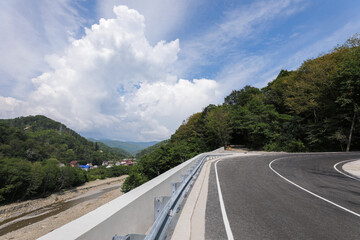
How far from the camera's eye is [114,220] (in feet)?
6.26

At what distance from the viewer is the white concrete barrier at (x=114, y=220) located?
4.66 feet

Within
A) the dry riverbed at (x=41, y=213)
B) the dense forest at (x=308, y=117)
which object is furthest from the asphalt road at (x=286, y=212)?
the dry riverbed at (x=41, y=213)

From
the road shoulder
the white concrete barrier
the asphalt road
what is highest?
the white concrete barrier

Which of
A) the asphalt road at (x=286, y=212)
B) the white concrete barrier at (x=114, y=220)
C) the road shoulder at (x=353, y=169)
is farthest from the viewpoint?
the road shoulder at (x=353, y=169)

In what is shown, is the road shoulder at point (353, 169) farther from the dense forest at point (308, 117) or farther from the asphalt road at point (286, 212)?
the dense forest at point (308, 117)

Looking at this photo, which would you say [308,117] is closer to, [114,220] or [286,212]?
[286,212]

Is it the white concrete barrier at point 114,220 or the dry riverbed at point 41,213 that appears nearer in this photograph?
the white concrete barrier at point 114,220

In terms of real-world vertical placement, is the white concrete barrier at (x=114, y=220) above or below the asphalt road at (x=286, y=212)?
above

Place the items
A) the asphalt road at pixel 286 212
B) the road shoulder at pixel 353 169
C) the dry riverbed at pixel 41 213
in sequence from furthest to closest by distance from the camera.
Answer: the dry riverbed at pixel 41 213, the road shoulder at pixel 353 169, the asphalt road at pixel 286 212

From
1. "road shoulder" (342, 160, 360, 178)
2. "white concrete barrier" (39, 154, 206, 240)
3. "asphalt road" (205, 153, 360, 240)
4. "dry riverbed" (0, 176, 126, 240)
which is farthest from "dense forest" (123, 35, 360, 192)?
"white concrete barrier" (39, 154, 206, 240)

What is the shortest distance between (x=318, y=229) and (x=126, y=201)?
432 cm

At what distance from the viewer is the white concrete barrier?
1.42 m

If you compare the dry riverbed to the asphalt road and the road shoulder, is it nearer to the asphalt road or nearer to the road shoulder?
the asphalt road

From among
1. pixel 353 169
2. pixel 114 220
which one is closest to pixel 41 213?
pixel 114 220
